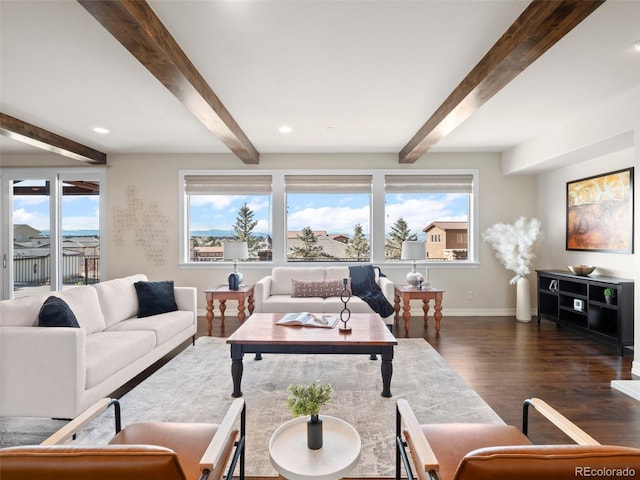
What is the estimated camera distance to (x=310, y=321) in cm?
312

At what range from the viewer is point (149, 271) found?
5375 millimetres

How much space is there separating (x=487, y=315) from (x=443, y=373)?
2694mm

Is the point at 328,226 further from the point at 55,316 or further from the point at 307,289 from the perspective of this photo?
the point at 55,316

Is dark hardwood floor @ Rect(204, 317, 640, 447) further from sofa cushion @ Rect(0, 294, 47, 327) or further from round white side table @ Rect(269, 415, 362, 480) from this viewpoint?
sofa cushion @ Rect(0, 294, 47, 327)

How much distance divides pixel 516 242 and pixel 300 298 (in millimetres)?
3285

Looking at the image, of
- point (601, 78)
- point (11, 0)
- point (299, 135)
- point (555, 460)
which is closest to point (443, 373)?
point (555, 460)

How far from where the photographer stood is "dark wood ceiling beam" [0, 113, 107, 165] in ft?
12.2

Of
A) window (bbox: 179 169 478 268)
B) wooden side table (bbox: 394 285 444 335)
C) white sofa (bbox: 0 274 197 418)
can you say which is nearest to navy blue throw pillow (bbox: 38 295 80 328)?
white sofa (bbox: 0 274 197 418)

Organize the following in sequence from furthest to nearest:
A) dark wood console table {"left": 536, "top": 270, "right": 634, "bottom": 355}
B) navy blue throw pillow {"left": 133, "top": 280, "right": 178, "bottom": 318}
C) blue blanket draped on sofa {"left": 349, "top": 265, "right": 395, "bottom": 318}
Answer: blue blanket draped on sofa {"left": 349, "top": 265, "right": 395, "bottom": 318} < navy blue throw pillow {"left": 133, "top": 280, "right": 178, "bottom": 318} < dark wood console table {"left": 536, "top": 270, "right": 634, "bottom": 355}

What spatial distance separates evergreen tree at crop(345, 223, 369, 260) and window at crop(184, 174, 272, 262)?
1317 mm

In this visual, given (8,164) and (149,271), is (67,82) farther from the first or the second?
(8,164)

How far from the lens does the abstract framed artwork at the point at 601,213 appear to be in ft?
12.4

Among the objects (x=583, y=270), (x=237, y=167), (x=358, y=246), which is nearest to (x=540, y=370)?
(x=583, y=270)

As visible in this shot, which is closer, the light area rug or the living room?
the light area rug
